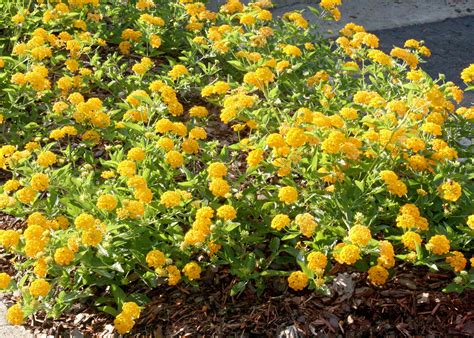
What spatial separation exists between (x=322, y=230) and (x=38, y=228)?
1398mm

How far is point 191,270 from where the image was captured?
313cm

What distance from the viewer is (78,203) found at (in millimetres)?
3381

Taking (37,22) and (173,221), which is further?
(37,22)

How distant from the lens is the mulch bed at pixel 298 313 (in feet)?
10.3

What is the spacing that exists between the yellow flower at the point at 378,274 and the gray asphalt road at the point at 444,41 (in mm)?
3427

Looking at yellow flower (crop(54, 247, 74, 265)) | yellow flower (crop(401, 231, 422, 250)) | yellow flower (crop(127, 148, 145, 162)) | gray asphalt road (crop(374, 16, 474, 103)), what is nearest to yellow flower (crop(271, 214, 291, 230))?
yellow flower (crop(401, 231, 422, 250))

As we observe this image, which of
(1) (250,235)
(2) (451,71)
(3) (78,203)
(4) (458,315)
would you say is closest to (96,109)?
(3) (78,203)

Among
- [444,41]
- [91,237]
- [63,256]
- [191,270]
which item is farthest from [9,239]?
[444,41]

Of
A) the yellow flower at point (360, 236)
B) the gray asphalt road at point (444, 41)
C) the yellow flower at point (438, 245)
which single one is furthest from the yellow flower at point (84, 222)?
the gray asphalt road at point (444, 41)

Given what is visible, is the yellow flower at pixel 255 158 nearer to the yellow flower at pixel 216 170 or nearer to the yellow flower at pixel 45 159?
the yellow flower at pixel 216 170

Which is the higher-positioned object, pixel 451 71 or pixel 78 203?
pixel 78 203

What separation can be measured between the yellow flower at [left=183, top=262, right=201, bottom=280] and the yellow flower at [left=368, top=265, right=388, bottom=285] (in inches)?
33.3

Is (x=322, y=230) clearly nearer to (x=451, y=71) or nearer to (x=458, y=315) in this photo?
(x=458, y=315)

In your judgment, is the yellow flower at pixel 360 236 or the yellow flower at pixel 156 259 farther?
the yellow flower at pixel 156 259
